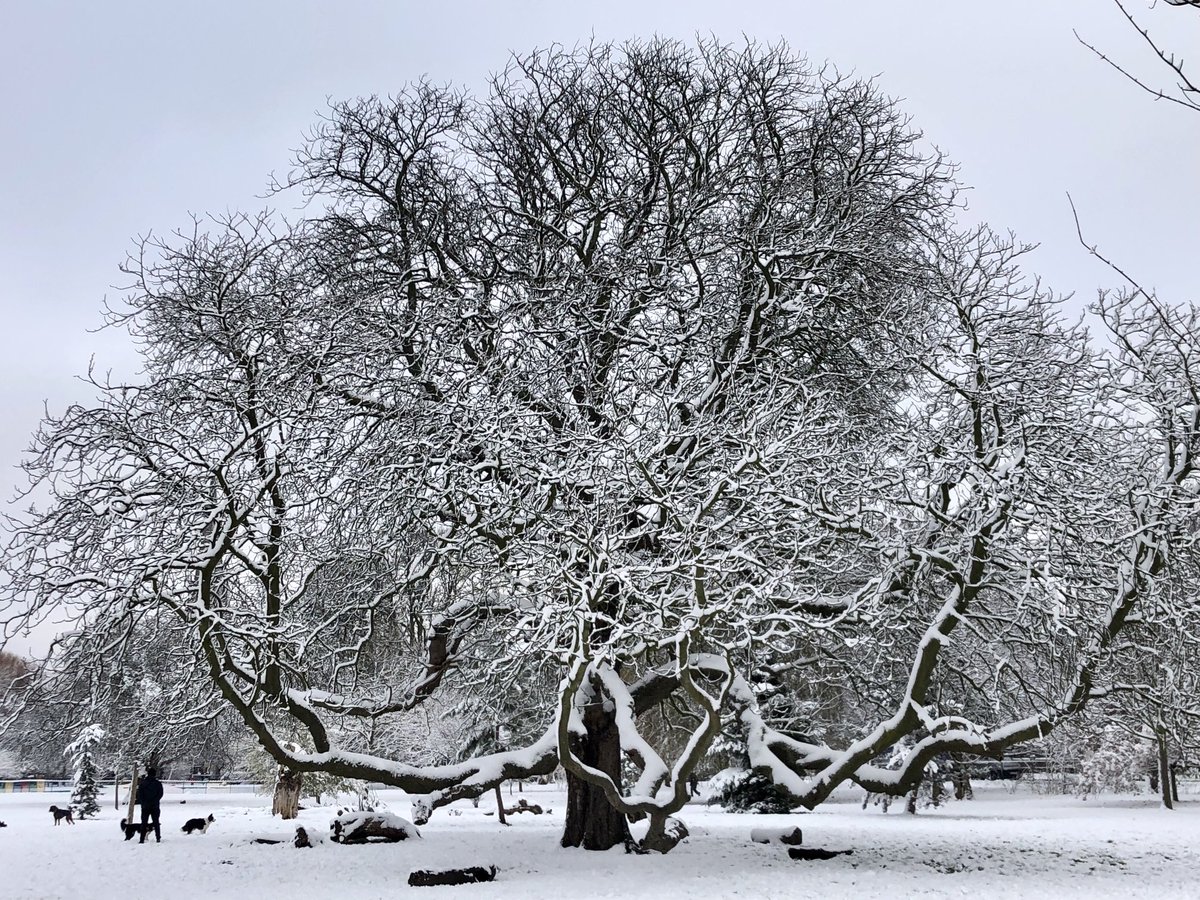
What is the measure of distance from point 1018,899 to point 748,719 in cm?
363

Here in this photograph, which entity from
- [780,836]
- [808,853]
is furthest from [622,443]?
[780,836]

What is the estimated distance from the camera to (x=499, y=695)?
44.8 feet

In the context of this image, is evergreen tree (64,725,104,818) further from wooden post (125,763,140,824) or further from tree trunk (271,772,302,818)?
tree trunk (271,772,302,818)

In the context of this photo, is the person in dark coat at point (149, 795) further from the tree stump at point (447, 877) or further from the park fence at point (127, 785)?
the park fence at point (127, 785)

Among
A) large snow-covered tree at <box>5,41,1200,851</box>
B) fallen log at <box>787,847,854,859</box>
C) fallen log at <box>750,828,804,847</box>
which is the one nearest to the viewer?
large snow-covered tree at <box>5,41,1200,851</box>

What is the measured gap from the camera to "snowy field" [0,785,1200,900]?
34.5 feet

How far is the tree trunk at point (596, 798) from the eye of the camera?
12953 mm

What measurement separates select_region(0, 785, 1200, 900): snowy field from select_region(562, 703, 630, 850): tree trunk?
19.8 inches

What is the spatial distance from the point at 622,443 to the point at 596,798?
21.2 feet

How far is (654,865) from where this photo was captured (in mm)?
12094

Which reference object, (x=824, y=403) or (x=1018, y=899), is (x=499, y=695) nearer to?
(x=824, y=403)

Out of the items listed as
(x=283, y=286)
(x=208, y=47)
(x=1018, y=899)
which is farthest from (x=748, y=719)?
(x=208, y=47)

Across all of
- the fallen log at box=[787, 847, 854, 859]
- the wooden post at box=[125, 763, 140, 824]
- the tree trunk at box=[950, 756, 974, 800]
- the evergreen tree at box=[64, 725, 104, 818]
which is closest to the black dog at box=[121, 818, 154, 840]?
the wooden post at box=[125, 763, 140, 824]

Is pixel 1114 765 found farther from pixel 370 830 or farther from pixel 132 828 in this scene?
pixel 132 828
